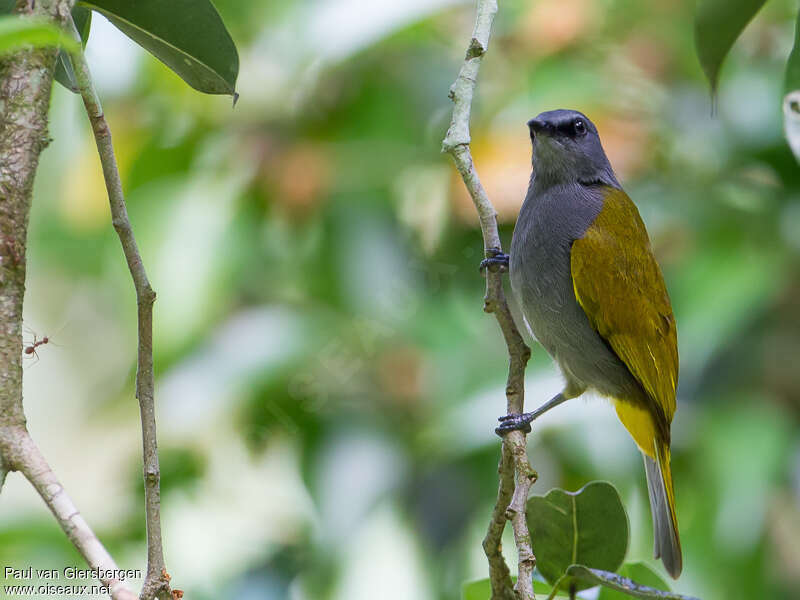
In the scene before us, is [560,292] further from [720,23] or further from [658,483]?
[720,23]

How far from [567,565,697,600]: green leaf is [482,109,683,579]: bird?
1.01 m

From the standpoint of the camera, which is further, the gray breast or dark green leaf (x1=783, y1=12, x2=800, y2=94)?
the gray breast

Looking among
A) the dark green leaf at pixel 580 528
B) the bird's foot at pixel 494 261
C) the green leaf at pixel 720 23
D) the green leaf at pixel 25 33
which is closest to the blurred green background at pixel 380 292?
the bird's foot at pixel 494 261

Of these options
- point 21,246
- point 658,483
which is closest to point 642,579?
point 658,483

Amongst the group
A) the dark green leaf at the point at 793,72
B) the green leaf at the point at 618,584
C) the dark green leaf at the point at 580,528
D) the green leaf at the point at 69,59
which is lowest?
the green leaf at the point at 618,584

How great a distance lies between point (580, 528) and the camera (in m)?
1.70

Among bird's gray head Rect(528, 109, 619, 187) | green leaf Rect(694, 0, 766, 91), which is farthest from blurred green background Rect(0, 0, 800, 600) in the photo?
green leaf Rect(694, 0, 766, 91)

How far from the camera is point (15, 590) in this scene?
8.29 ft

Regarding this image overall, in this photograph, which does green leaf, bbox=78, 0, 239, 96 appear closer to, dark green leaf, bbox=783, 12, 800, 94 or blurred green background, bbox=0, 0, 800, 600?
dark green leaf, bbox=783, 12, 800, 94

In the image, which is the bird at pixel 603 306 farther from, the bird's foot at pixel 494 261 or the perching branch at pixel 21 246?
the perching branch at pixel 21 246

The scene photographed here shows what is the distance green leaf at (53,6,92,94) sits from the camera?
5.16 ft

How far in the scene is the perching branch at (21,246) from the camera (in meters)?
1.14

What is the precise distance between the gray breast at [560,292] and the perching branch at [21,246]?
1.59 metres

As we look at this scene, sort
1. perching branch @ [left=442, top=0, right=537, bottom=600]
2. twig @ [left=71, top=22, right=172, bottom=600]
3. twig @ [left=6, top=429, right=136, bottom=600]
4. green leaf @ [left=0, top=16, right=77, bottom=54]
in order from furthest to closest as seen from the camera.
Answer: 1. perching branch @ [left=442, top=0, right=537, bottom=600]
2. twig @ [left=71, top=22, right=172, bottom=600]
3. twig @ [left=6, top=429, right=136, bottom=600]
4. green leaf @ [left=0, top=16, right=77, bottom=54]
